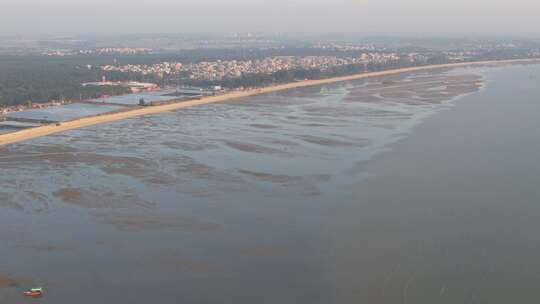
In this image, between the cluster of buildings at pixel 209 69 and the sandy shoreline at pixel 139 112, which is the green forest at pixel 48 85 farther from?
the sandy shoreline at pixel 139 112

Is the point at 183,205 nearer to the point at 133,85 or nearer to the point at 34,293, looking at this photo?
the point at 34,293

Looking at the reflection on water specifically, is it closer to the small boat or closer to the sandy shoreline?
the small boat

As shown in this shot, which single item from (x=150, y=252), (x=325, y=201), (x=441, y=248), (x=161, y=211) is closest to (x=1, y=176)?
(x=161, y=211)

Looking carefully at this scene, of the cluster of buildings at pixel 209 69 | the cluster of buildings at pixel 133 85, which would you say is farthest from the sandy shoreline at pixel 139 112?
the cluster of buildings at pixel 133 85

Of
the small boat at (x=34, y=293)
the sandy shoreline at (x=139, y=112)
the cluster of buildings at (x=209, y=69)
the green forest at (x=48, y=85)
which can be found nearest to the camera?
the small boat at (x=34, y=293)

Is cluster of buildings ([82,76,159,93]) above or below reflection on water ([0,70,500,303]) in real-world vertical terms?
above

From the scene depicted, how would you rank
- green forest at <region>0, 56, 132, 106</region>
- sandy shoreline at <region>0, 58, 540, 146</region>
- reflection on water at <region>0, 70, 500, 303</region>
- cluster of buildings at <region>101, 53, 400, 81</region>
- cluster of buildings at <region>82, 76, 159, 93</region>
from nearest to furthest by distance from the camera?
reflection on water at <region>0, 70, 500, 303</region>
sandy shoreline at <region>0, 58, 540, 146</region>
green forest at <region>0, 56, 132, 106</region>
cluster of buildings at <region>82, 76, 159, 93</region>
cluster of buildings at <region>101, 53, 400, 81</region>

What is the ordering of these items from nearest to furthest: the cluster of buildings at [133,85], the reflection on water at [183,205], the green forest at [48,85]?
1. the reflection on water at [183,205]
2. the green forest at [48,85]
3. the cluster of buildings at [133,85]

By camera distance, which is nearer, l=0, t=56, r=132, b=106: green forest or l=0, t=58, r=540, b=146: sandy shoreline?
l=0, t=58, r=540, b=146: sandy shoreline

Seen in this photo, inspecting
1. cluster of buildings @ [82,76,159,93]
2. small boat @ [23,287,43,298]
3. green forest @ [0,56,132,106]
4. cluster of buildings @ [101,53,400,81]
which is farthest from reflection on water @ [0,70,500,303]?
cluster of buildings @ [101,53,400,81]
